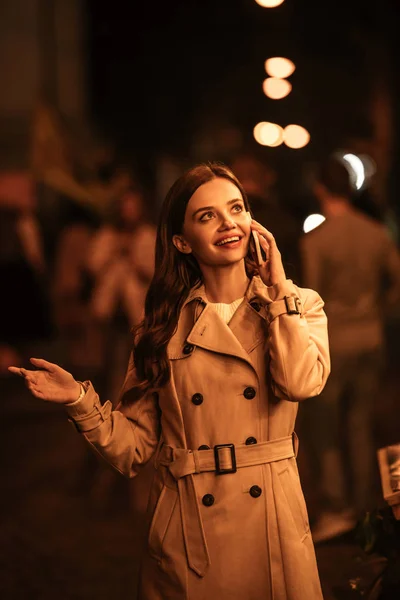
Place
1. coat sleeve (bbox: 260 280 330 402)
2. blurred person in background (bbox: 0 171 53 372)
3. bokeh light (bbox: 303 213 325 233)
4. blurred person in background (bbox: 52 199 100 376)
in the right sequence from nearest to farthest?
coat sleeve (bbox: 260 280 330 402) < bokeh light (bbox: 303 213 325 233) < blurred person in background (bbox: 52 199 100 376) < blurred person in background (bbox: 0 171 53 372)

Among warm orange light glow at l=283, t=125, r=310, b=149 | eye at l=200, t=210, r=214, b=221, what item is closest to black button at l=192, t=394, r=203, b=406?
eye at l=200, t=210, r=214, b=221

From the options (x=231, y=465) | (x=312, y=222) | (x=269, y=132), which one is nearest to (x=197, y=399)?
(x=231, y=465)

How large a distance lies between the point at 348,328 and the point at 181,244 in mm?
2302

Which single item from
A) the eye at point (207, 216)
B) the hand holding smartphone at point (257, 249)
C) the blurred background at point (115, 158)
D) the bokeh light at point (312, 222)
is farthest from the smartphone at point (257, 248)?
the blurred background at point (115, 158)

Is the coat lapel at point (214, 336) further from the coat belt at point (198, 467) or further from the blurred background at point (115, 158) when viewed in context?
the blurred background at point (115, 158)

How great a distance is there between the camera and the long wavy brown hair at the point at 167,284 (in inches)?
107

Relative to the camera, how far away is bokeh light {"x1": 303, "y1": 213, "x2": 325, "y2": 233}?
133 inches

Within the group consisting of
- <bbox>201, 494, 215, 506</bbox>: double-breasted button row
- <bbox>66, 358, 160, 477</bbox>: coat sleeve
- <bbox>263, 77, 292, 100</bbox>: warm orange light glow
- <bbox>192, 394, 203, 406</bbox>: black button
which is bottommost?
<bbox>201, 494, 215, 506</bbox>: double-breasted button row

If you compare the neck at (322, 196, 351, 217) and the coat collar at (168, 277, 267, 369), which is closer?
the coat collar at (168, 277, 267, 369)

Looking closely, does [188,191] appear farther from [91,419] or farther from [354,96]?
[354,96]

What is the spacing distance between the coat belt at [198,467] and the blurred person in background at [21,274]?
695 cm

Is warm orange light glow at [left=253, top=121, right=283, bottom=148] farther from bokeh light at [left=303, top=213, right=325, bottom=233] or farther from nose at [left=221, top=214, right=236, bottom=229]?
nose at [left=221, top=214, right=236, bottom=229]

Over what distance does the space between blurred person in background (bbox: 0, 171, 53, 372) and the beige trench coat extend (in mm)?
6945

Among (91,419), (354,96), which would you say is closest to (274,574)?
(91,419)
